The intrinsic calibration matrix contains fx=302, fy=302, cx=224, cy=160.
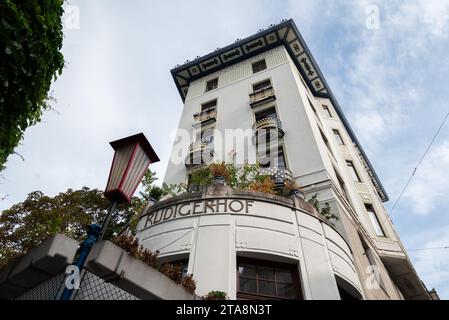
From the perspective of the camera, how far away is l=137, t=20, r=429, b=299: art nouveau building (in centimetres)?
795

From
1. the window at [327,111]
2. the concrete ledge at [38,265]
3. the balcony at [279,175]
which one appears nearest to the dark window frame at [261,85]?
the window at [327,111]

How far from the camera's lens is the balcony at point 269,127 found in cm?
1554

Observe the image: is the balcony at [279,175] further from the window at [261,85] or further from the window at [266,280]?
the window at [261,85]

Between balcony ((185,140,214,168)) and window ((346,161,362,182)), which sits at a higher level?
window ((346,161,362,182))

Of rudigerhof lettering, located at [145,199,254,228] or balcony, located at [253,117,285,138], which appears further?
balcony, located at [253,117,285,138]

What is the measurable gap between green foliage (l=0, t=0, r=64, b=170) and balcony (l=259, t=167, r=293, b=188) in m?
8.94

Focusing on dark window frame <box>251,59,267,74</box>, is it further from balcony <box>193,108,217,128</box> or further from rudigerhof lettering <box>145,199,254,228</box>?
rudigerhof lettering <box>145,199,254,228</box>

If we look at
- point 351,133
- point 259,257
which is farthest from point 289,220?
point 351,133

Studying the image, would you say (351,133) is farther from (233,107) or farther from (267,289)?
(267,289)

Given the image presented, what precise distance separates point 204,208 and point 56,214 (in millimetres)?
10148

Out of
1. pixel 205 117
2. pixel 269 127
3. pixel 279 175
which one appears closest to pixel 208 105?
pixel 205 117

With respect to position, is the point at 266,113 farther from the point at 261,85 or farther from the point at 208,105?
the point at 208,105

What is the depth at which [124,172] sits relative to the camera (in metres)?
3.52

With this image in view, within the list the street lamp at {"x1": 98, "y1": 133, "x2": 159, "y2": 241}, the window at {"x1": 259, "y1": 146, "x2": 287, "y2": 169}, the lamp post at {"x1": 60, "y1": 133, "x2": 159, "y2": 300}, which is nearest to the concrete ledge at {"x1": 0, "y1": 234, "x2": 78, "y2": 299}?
the lamp post at {"x1": 60, "y1": 133, "x2": 159, "y2": 300}
